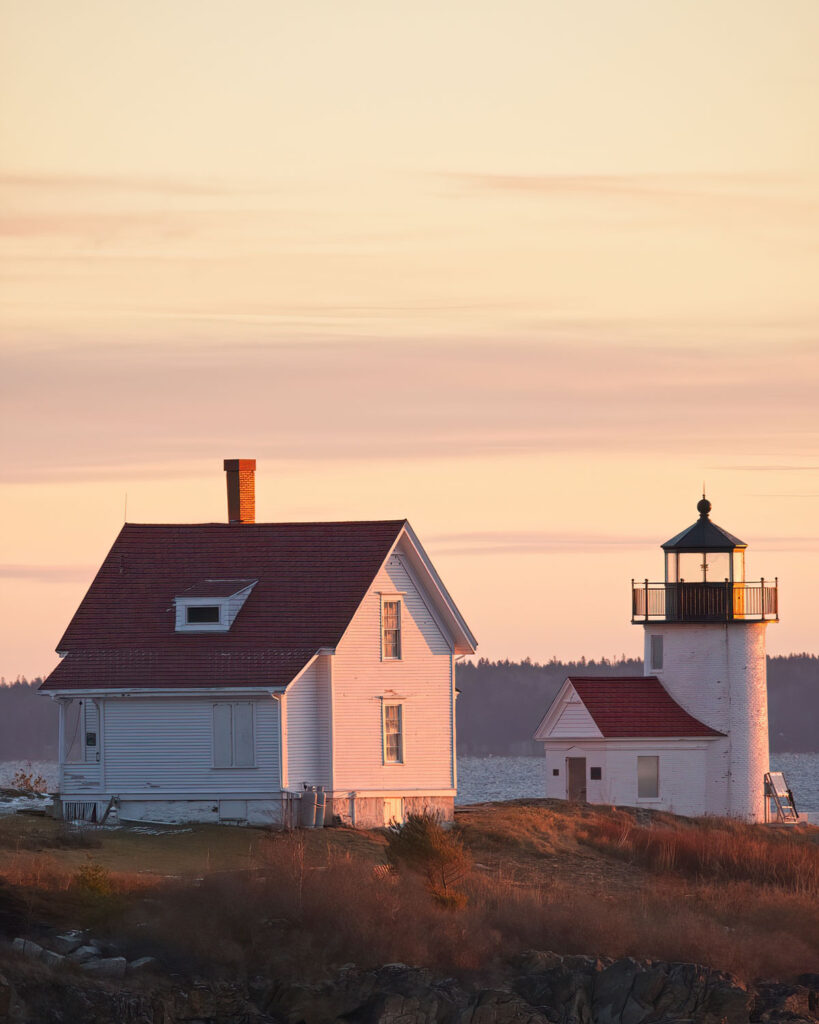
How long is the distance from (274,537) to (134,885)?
15.2 meters

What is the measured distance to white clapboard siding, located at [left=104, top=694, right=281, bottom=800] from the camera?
42375 mm

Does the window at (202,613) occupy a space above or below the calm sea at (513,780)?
above

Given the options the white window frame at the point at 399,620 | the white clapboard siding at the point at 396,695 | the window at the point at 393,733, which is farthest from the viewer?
the white window frame at the point at 399,620

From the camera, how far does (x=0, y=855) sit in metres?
35.2

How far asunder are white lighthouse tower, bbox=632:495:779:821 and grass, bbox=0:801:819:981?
11800 millimetres

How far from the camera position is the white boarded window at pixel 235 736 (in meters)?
42.5

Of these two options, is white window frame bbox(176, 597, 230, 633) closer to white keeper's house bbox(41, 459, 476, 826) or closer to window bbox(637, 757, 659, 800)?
white keeper's house bbox(41, 459, 476, 826)

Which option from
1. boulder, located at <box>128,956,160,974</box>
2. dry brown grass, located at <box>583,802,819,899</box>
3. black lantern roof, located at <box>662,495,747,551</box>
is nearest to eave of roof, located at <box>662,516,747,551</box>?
black lantern roof, located at <box>662,495,747,551</box>

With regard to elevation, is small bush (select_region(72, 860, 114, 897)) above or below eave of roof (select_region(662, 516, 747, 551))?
below

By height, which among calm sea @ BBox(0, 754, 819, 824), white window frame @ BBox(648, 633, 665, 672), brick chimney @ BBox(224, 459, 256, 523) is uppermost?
brick chimney @ BBox(224, 459, 256, 523)

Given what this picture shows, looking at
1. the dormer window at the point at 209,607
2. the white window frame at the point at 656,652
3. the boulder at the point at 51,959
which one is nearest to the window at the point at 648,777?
the white window frame at the point at 656,652

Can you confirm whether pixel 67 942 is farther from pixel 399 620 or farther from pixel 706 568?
pixel 706 568

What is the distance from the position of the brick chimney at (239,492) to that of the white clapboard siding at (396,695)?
475cm

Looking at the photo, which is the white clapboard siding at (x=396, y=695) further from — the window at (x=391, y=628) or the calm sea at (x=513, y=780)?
the calm sea at (x=513, y=780)
